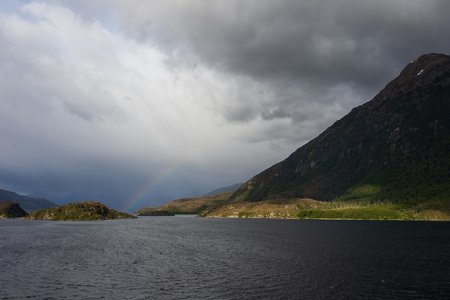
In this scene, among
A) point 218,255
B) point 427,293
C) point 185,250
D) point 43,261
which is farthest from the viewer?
point 185,250

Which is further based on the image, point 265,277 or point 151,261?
point 151,261

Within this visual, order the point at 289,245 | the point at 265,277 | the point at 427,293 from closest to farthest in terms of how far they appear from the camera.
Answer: the point at 427,293
the point at 265,277
the point at 289,245

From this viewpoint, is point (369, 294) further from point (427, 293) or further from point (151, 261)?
point (151, 261)

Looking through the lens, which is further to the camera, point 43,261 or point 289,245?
point 289,245

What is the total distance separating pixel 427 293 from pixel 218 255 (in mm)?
84294

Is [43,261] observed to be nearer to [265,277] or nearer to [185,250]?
[185,250]

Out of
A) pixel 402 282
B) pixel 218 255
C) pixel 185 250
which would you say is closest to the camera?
pixel 402 282

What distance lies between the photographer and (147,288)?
92.5 metres

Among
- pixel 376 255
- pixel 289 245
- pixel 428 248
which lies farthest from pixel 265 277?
pixel 428 248

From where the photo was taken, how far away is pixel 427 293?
287 ft

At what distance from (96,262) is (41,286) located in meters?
41.0

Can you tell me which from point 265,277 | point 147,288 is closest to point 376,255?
point 265,277

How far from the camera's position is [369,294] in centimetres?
8769

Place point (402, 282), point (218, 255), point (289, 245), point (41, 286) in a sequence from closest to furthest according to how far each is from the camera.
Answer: point (41, 286), point (402, 282), point (218, 255), point (289, 245)
